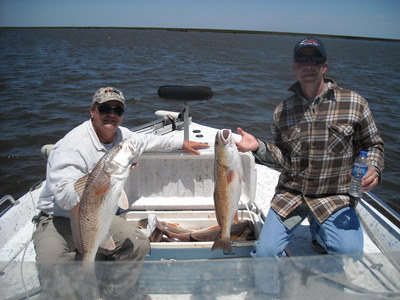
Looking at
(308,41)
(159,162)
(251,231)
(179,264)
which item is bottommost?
(251,231)

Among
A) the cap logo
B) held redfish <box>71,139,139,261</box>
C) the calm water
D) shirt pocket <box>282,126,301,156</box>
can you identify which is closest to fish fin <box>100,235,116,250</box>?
held redfish <box>71,139,139,261</box>

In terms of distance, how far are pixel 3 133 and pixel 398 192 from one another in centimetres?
1223

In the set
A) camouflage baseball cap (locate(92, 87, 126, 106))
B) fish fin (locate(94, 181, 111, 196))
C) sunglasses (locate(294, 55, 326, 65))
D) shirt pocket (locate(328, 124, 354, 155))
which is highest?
sunglasses (locate(294, 55, 326, 65))

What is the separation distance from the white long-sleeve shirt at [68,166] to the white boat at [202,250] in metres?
0.57

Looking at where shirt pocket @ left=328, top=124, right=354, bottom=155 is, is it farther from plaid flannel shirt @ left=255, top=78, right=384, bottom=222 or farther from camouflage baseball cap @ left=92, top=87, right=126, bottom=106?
camouflage baseball cap @ left=92, top=87, right=126, bottom=106

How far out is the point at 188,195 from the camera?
4.71m

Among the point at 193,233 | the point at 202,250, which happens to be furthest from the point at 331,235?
the point at 193,233

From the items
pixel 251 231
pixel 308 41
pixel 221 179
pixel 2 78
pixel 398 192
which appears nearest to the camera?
pixel 221 179

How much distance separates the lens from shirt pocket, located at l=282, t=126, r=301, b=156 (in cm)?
350

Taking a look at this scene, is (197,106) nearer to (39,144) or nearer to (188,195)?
(39,144)

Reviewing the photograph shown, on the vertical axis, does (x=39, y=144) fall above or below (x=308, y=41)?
below

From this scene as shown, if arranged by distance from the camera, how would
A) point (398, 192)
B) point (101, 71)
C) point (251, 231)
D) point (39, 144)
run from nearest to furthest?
point (251, 231) → point (398, 192) → point (39, 144) → point (101, 71)

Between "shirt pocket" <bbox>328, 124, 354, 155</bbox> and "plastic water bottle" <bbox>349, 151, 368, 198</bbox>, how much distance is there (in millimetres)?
177

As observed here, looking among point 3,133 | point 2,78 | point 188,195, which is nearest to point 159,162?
point 188,195
